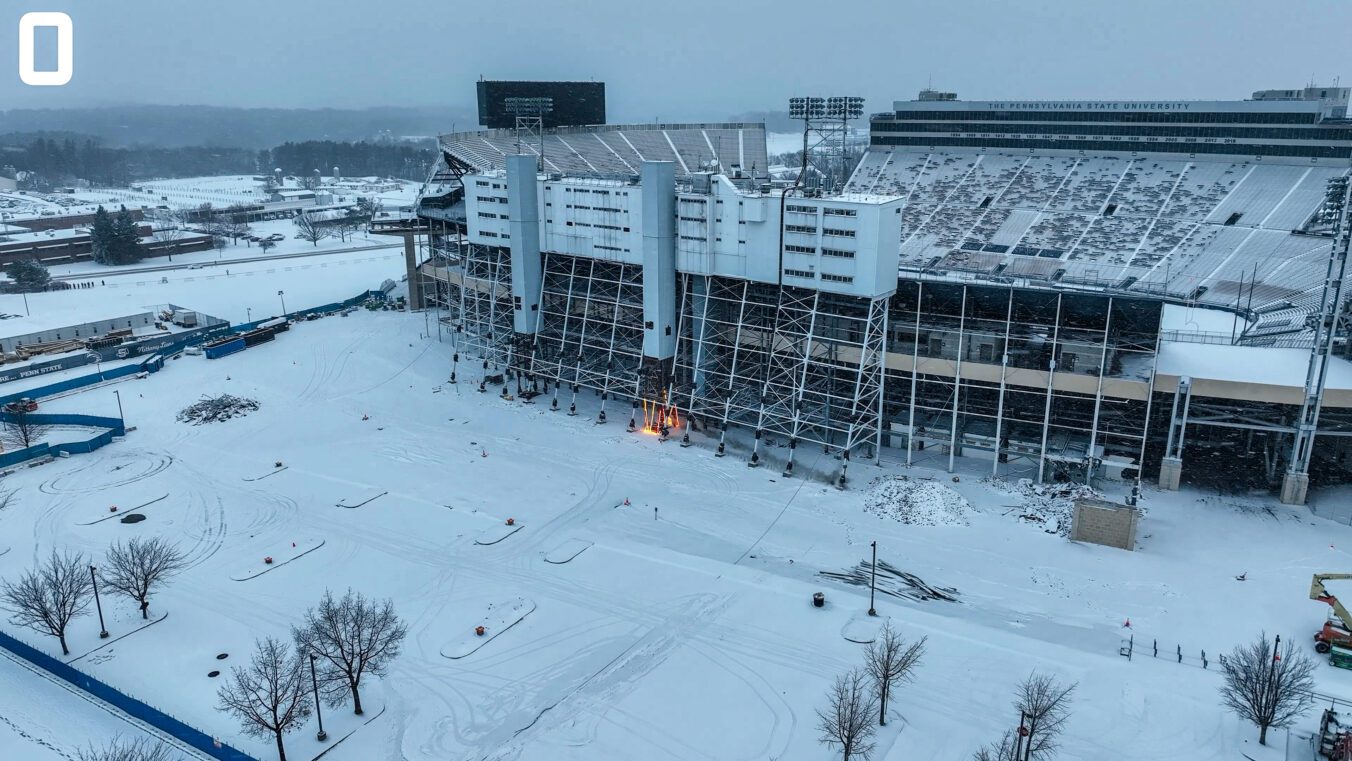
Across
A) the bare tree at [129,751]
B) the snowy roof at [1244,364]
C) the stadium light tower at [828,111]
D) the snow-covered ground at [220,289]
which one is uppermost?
the stadium light tower at [828,111]

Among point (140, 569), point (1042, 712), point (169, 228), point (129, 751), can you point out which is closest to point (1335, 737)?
point (1042, 712)

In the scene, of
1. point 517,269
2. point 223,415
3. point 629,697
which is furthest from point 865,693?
point 223,415

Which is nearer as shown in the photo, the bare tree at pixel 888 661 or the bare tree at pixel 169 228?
the bare tree at pixel 888 661

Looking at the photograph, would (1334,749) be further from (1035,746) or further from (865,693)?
(865,693)

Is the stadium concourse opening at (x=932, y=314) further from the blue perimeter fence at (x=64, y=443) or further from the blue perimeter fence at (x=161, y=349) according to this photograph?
the blue perimeter fence at (x=64, y=443)

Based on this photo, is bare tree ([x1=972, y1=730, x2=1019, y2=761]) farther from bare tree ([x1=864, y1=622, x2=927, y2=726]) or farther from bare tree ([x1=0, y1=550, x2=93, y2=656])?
bare tree ([x1=0, y1=550, x2=93, y2=656])

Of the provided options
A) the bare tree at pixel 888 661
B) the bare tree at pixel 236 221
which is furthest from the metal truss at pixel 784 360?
the bare tree at pixel 236 221
